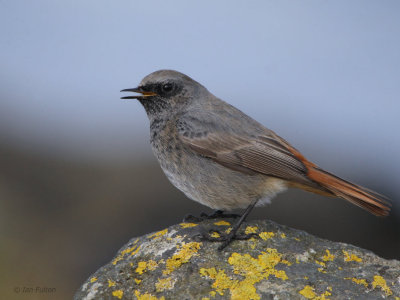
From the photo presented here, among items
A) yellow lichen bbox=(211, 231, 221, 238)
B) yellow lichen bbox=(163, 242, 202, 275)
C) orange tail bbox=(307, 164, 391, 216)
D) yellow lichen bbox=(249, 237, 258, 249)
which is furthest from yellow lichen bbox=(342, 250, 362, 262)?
yellow lichen bbox=(163, 242, 202, 275)

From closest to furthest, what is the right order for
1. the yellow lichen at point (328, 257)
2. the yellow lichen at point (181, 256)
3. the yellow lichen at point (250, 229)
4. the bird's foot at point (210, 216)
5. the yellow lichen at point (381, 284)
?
the yellow lichen at point (381, 284), the yellow lichen at point (181, 256), the yellow lichen at point (328, 257), the yellow lichen at point (250, 229), the bird's foot at point (210, 216)

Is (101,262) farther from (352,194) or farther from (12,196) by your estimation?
(352,194)

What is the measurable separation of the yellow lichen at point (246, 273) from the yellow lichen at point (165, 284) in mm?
275

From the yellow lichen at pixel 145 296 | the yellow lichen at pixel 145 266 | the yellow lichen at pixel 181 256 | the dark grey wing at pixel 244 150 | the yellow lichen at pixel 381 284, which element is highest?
the dark grey wing at pixel 244 150

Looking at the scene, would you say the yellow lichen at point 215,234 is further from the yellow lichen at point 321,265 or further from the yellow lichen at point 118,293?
the yellow lichen at point 118,293

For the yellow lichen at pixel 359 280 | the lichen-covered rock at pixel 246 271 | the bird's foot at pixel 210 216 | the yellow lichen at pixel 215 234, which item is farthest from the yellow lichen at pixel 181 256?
the yellow lichen at pixel 359 280

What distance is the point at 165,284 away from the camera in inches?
177

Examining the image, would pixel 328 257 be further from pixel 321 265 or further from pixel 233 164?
pixel 233 164

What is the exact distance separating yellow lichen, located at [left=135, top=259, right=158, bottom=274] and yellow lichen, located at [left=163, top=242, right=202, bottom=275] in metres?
0.13

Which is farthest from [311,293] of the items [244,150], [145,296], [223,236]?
[244,150]

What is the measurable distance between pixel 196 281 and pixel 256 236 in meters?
0.90

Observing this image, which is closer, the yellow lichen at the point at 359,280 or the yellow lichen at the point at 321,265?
the yellow lichen at the point at 359,280

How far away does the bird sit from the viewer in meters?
5.55

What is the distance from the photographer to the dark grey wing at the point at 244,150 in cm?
560
